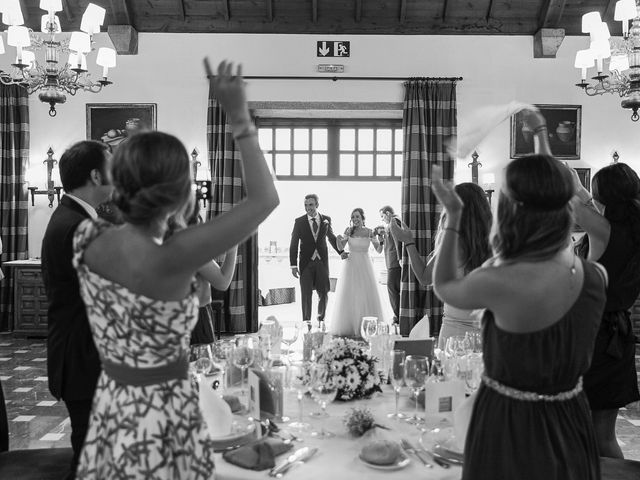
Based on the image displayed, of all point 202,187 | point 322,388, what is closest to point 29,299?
point 202,187

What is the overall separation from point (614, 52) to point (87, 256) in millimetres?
5423

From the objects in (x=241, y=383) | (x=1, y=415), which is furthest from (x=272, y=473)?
(x=1, y=415)

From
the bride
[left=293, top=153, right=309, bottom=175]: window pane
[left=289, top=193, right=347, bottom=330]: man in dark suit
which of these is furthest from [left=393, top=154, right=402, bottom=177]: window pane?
the bride

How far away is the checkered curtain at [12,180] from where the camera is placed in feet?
24.8

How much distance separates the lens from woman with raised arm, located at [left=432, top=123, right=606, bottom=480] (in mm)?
1422

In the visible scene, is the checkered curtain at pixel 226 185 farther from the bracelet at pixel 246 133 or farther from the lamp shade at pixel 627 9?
the bracelet at pixel 246 133

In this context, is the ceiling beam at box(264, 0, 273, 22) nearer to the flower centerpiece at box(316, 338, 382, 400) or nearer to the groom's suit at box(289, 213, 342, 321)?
the groom's suit at box(289, 213, 342, 321)

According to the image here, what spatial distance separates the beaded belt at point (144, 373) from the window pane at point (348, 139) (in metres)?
7.24

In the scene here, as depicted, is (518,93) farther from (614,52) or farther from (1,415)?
(1,415)

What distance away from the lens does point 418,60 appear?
761cm

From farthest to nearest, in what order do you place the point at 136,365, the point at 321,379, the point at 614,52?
the point at 614,52
the point at 321,379
the point at 136,365

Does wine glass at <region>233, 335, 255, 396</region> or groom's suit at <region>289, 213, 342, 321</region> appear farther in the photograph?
groom's suit at <region>289, 213, 342, 321</region>

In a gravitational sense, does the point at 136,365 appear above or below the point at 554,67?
below

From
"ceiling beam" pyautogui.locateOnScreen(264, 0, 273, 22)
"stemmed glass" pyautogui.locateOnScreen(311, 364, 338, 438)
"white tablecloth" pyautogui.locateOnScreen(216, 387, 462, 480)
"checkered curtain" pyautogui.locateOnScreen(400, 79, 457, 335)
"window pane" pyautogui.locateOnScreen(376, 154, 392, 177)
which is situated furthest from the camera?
"window pane" pyautogui.locateOnScreen(376, 154, 392, 177)
